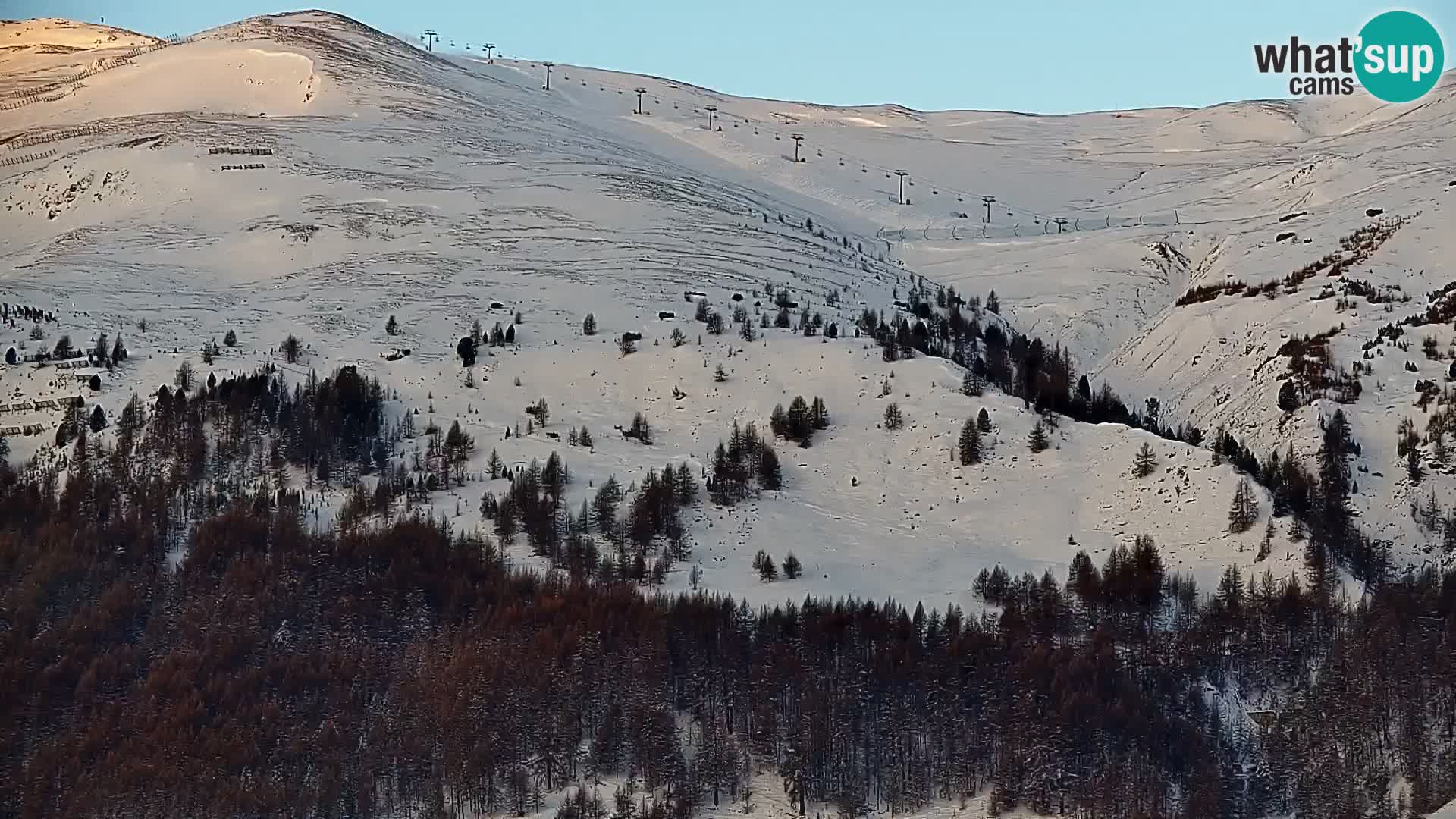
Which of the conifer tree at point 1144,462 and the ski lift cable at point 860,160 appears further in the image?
the ski lift cable at point 860,160

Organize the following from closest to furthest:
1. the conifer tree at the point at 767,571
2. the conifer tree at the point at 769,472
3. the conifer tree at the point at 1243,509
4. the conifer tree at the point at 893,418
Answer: the conifer tree at the point at 1243,509, the conifer tree at the point at 767,571, the conifer tree at the point at 769,472, the conifer tree at the point at 893,418

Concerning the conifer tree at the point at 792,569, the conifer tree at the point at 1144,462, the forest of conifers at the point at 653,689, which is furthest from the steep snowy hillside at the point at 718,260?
the forest of conifers at the point at 653,689

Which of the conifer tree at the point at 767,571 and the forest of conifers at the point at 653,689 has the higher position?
the conifer tree at the point at 767,571

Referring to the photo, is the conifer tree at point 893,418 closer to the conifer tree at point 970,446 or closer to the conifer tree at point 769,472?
the conifer tree at point 970,446

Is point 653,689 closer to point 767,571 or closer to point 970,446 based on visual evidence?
point 767,571

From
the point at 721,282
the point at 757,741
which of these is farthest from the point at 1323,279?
the point at 757,741

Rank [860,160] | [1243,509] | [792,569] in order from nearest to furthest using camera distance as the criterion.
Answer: [1243,509] → [792,569] → [860,160]

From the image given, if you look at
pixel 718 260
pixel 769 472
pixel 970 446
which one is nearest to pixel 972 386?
pixel 970 446
